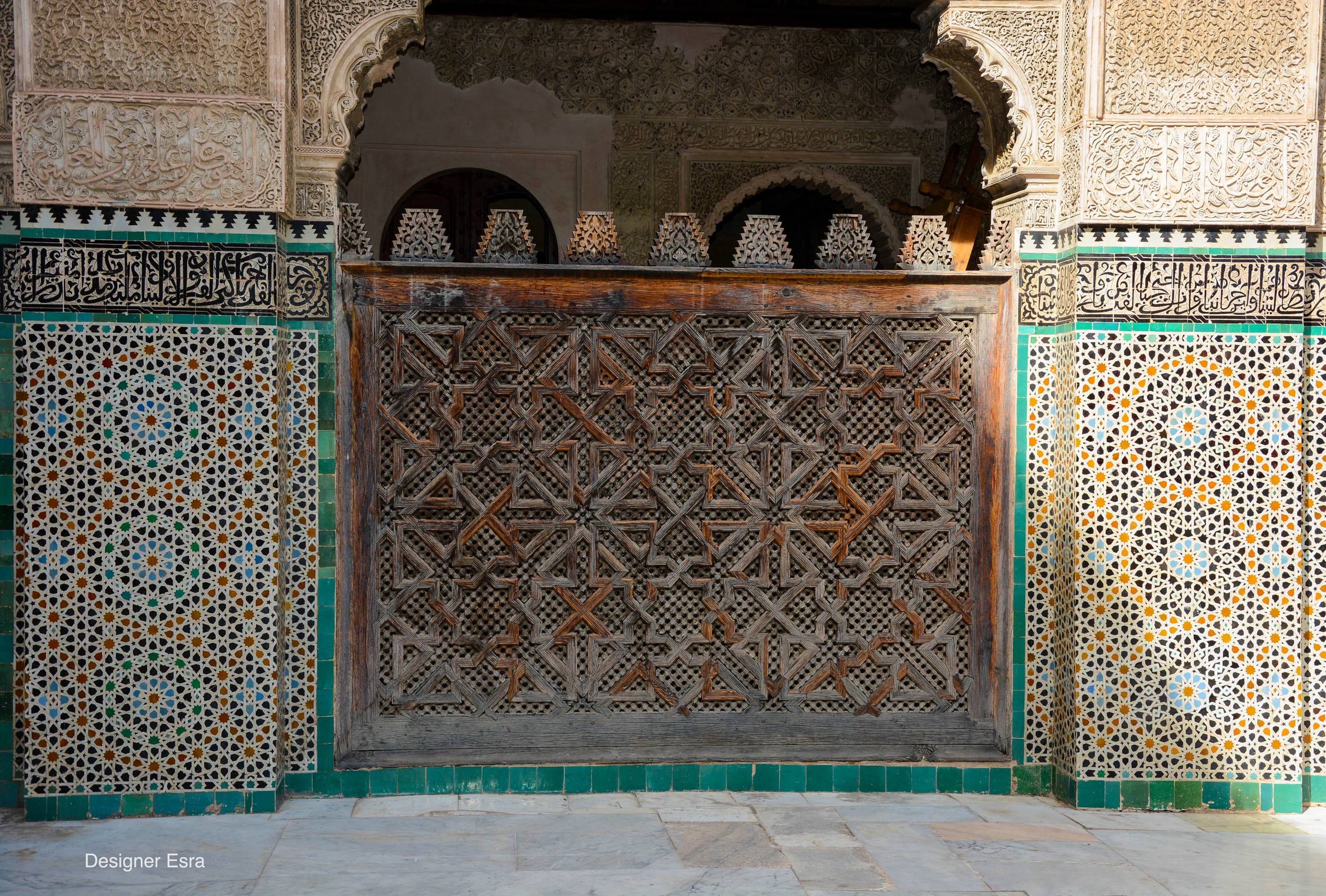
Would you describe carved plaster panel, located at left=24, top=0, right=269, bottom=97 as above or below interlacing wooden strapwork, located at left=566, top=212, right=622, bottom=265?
above

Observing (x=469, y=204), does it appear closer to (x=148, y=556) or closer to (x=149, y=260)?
(x=149, y=260)

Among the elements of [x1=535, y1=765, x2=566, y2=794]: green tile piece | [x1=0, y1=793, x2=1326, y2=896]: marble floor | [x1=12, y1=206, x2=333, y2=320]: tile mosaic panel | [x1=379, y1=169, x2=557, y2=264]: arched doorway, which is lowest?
[x1=0, y1=793, x2=1326, y2=896]: marble floor

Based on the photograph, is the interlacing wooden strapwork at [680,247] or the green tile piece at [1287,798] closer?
the green tile piece at [1287,798]

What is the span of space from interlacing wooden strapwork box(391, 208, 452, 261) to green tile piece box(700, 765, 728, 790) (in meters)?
1.58

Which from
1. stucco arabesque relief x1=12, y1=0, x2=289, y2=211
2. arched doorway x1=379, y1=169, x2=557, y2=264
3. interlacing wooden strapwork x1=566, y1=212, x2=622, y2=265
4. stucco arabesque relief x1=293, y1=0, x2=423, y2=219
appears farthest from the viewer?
arched doorway x1=379, y1=169, x2=557, y2=264

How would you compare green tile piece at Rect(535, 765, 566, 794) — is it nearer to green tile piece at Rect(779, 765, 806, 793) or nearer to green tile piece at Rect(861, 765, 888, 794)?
green tile piece at Rect(779, 765, 806, 793)

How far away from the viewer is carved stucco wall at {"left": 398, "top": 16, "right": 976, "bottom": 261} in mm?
5555

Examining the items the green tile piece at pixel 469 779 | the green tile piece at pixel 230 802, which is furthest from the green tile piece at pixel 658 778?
the green tile piece at pixel 230 802

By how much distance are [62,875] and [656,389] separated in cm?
187

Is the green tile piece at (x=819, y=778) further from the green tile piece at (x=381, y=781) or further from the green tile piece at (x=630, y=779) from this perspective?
the green tile piece at (x=381, y=781)

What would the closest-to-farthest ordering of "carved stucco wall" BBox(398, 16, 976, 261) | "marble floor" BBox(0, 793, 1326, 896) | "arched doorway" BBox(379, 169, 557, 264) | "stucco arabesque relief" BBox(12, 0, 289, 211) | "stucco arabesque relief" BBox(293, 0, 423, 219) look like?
"marble floor" BBox(0, 793, 1326, 896) < "stucco arabesque relief" BBox(12, 0, 289, 211) < "stucco arabesque relief" BBox(293, 0, 423, 219) < "carved stucco wall" BBox(398, 16, 976, 261) < "arched doorway" BBox(379, 169, 557, 264)

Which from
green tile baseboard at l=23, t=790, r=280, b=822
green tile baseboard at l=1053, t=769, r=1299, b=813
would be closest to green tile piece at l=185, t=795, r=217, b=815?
green tile baseboard at l=23, t=790, r=280, b=822

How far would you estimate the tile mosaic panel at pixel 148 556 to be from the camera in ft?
10.6

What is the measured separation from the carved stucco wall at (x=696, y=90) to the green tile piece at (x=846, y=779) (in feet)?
8.90
